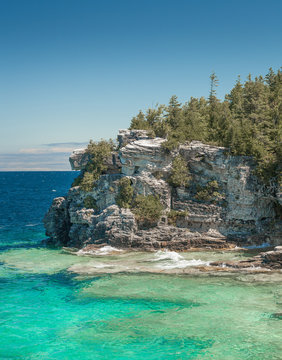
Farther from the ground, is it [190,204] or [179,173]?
[179,173]

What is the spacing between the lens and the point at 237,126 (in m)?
39.2

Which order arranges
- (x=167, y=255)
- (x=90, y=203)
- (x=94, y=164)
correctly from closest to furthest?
(x=167, y=255) → (x=90, y=203) → (x=94, y=164)

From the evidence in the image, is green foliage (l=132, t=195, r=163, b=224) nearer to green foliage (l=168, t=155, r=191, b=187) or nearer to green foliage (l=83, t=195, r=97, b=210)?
green foliage (l=168, t=155, r=191, b=187)

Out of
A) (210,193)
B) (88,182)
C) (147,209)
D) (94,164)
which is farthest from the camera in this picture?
(94,164)

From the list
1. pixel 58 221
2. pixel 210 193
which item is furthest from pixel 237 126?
pixel 58 221

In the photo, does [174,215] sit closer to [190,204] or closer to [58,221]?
[190,204]

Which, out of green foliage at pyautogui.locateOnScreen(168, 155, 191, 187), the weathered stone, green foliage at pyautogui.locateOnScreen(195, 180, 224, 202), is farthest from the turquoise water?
the weathered stone

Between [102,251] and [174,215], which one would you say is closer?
[102,251]

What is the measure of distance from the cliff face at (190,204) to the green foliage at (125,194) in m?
0.64

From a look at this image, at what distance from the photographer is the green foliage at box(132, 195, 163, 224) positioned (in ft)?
124

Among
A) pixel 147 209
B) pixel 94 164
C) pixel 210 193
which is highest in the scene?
pixel 94 164

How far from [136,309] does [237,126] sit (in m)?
23.8

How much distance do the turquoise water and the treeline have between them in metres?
11.1

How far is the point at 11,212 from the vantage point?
72.7m
